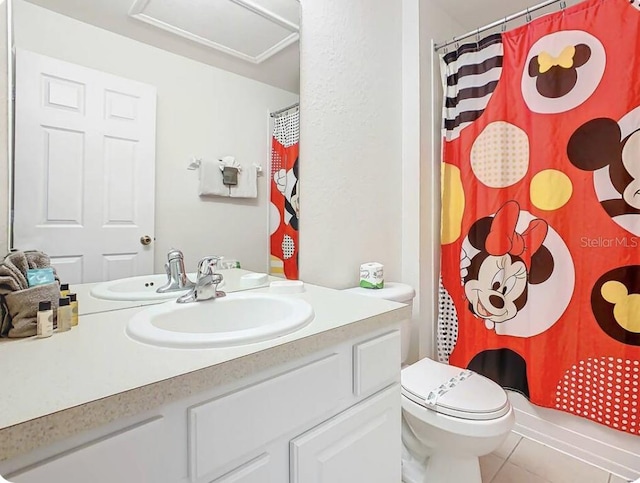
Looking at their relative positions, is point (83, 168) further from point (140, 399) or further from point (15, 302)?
point (140, 399)

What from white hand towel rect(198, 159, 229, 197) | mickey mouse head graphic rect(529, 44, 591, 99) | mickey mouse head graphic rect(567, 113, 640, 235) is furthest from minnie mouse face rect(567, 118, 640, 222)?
white hand towel rect(198, 159, 229, 197)

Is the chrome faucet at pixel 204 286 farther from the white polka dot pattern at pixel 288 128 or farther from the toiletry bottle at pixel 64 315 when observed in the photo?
the white polka dot pattern at pixel 288 128

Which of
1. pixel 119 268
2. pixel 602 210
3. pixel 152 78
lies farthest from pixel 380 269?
pixel 152 78

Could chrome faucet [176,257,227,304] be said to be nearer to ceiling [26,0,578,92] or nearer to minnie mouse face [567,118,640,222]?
ceiling [26,0,578,92]

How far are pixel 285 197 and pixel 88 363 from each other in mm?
921

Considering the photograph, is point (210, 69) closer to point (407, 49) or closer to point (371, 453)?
point (407, 49)

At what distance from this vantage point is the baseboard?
1.37 metres

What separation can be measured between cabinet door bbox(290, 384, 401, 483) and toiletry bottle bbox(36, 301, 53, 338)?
583 millimetres

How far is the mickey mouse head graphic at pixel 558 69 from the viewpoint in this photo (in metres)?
1.42

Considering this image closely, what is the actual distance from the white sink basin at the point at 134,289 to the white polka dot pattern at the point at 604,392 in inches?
65.7

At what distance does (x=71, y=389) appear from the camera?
0.50 meters

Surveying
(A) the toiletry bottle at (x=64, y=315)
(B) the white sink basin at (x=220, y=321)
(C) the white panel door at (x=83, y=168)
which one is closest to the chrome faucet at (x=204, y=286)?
(B) the white sink basin at (x=220, y=321)

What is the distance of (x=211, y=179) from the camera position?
117cm

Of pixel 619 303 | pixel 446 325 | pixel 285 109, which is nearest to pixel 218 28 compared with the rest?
pixel 285 109
